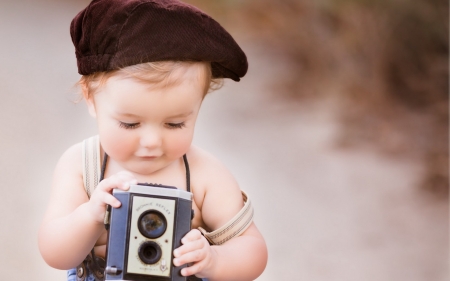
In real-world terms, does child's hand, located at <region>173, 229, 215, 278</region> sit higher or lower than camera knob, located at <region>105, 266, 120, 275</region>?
higher

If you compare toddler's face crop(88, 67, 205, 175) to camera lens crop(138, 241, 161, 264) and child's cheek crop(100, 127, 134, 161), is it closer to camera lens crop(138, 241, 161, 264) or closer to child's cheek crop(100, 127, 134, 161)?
child's cheek crop(100, 127, 134, 161)

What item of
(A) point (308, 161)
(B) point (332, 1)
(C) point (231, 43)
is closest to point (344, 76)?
(B) point (332, 1)

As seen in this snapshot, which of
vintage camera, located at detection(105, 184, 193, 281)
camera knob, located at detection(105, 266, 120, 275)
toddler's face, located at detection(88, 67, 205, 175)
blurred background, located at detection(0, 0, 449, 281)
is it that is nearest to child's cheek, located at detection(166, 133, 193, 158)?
toddler's face, located at detection(88, 67, 205, 175)

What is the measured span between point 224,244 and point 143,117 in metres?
0.25

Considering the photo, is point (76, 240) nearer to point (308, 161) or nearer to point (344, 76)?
point (308, 161)

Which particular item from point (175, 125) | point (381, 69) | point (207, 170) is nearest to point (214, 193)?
point (207, 170)

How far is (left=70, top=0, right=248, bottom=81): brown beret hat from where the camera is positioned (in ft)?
3.21

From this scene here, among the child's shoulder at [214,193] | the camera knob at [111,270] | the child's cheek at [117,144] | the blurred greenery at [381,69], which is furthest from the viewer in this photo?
the blurred greenery at [381,69]

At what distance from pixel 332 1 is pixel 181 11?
2.53 meters

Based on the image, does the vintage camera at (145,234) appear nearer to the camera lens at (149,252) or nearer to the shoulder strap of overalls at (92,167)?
the camera lens at (149,252)

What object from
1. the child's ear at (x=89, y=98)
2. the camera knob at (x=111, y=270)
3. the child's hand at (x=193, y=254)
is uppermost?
the child's ear at (x=89, y=98)

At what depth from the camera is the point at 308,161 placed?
262 centimetres

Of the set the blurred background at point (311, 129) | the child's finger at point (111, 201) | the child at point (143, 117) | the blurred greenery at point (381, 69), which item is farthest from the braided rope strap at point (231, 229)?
the blurred greenery at point (381, 69)

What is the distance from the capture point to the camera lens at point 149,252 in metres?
0.92
